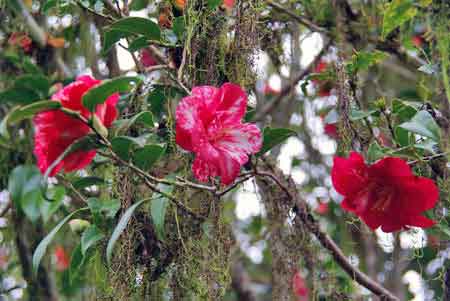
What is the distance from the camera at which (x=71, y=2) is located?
1.50m

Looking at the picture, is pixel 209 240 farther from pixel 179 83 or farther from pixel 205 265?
pixel 179 83

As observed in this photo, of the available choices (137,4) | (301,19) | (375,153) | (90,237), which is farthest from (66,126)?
(301,19)

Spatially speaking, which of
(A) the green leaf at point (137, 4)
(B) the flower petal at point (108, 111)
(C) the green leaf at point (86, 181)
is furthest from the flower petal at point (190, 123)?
(A) the green leaf at point (137, 4)

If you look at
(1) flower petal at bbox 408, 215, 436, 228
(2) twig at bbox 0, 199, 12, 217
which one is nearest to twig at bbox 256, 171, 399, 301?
(1) flower petal at bbox 408, 215, 436, 228

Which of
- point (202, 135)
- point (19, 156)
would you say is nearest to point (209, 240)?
point (202, 135)

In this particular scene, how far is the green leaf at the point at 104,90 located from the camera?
105 cm

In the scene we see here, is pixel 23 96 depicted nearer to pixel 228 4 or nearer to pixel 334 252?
pixel 228 4

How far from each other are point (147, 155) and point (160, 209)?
90 mm

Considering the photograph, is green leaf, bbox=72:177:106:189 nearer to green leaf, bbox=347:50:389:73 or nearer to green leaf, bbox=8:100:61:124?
green leaf, bbox=8:100:61:124

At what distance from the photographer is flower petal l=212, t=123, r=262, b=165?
3.76 feet

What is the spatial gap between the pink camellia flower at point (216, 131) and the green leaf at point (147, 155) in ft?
0.19

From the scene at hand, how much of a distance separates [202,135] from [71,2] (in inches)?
21.0

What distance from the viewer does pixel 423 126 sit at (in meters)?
1.16

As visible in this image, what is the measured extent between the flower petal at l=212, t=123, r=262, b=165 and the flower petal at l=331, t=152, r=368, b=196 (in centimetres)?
13
